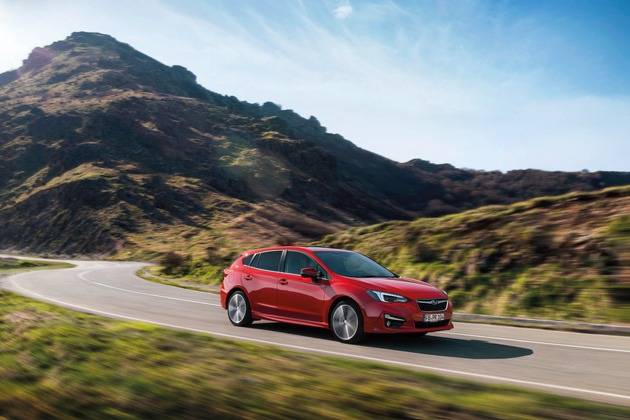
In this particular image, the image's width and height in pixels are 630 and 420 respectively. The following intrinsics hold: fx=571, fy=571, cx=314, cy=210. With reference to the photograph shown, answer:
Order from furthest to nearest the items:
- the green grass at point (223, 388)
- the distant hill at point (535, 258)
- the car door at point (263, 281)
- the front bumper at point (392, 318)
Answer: the distant hill at point (535, 258), the car door at point (263, 281), the front bumper at point (392, 318), the green grass at point (223, 388)

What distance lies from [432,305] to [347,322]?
1393 millimetres

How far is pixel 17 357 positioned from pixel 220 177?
3398 inches

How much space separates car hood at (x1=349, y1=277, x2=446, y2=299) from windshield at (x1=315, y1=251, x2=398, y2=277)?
332 millimetres

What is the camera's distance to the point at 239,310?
11.4m

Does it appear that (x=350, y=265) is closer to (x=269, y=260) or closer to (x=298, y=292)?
(x=298, y=292)

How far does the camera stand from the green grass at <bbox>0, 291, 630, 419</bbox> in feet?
14.2

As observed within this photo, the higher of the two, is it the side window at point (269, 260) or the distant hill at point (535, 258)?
the distant hill at point (535, 258)

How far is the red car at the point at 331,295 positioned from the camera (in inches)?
352

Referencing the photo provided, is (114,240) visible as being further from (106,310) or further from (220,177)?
(106,310)

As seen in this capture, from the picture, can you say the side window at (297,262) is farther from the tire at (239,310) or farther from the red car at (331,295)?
the tire at (239,310)

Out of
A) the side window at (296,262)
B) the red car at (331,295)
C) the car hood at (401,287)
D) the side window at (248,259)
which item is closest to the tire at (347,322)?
the red car at (331,295)

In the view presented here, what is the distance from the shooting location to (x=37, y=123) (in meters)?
97.1

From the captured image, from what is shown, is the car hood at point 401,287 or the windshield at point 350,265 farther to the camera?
the windshield at point 350,265

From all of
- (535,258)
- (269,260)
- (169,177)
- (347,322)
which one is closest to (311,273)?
(347,322)
